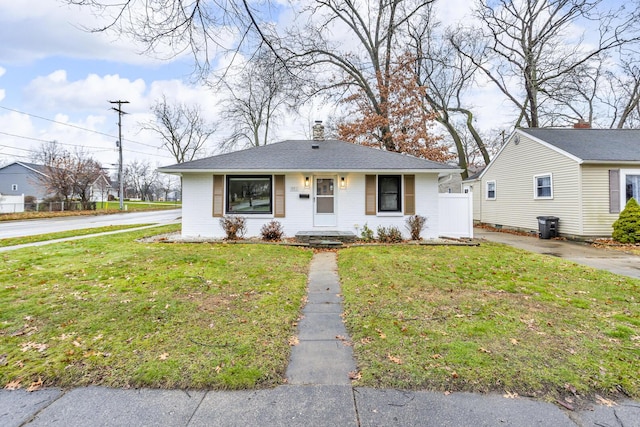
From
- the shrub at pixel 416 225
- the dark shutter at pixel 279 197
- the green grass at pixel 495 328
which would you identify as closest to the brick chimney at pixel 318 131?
the dark shutter at pixel 279 197

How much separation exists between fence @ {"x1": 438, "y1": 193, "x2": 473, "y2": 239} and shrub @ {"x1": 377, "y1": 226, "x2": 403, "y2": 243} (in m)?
1.87

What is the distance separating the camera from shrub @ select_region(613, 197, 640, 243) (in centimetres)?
972

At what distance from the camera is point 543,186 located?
1266 cm

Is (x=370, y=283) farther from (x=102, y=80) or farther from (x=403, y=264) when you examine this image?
(x=102, y=80)

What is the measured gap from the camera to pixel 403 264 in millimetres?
6594

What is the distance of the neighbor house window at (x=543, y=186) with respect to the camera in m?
12.2

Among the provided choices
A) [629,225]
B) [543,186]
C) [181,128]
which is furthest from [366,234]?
[181,128]

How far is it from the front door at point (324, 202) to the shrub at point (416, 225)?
2.66 metres

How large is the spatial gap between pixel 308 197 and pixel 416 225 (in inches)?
152

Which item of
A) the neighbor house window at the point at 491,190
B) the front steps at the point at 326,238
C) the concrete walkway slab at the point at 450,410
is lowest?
the concrete walkway slab at the point at 450,410

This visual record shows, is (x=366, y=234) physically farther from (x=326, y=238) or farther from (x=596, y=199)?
(x=596, y=199)

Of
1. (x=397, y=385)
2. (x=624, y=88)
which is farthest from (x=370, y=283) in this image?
(x=624, y=88)

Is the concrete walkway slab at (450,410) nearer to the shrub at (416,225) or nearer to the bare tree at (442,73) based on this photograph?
the shrub at (416,225)

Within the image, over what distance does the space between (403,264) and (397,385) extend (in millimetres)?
4459
